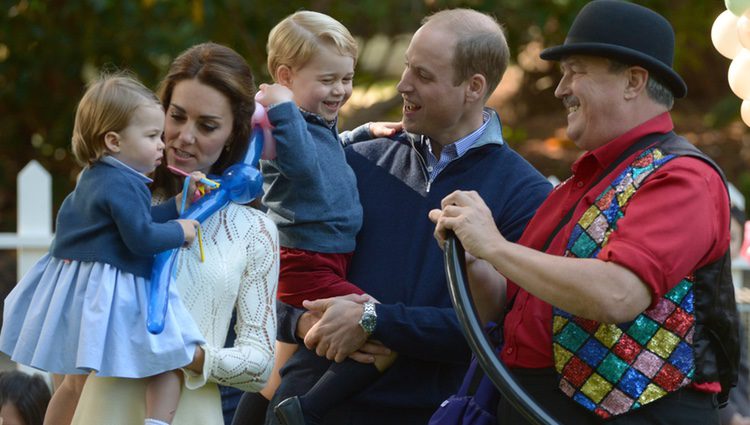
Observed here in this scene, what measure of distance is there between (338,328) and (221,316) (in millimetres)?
364

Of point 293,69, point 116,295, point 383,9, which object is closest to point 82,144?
point 116,295

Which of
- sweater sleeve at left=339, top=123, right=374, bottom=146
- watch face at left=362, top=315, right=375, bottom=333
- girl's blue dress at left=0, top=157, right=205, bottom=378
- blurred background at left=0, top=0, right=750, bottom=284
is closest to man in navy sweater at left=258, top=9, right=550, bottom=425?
watch face at left=362, top=315, right=375, bottom=333

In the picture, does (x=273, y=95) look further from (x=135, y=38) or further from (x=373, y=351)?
(x=135, y=38)

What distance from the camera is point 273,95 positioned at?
10.6 feet

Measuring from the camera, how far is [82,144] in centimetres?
293

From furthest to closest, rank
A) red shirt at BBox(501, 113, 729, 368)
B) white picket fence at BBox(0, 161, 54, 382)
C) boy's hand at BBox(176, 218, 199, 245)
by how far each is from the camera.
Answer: white picket fence at BBox(0, 161, 54, 382)
boy's hand at BBox(176, 218, 199, 245)
red shirt at BBox(501, 113, 729, 368)

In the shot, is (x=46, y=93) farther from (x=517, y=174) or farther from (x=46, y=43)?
(x=517, y=174)

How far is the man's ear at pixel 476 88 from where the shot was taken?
3490 millimetres

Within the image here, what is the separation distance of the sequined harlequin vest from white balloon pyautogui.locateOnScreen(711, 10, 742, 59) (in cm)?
138

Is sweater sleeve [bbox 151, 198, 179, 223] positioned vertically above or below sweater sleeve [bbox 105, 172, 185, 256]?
below

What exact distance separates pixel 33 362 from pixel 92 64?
5.06 m

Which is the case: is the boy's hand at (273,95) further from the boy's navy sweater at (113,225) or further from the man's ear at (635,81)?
the man's ear at (635,81)

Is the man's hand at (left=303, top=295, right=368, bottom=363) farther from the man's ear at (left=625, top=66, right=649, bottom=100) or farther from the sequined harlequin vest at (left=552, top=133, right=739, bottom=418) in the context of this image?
the man's ear at (left=625, top=66, right=649, bottom=100)

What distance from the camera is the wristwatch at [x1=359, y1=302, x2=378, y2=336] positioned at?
328 centimetres
